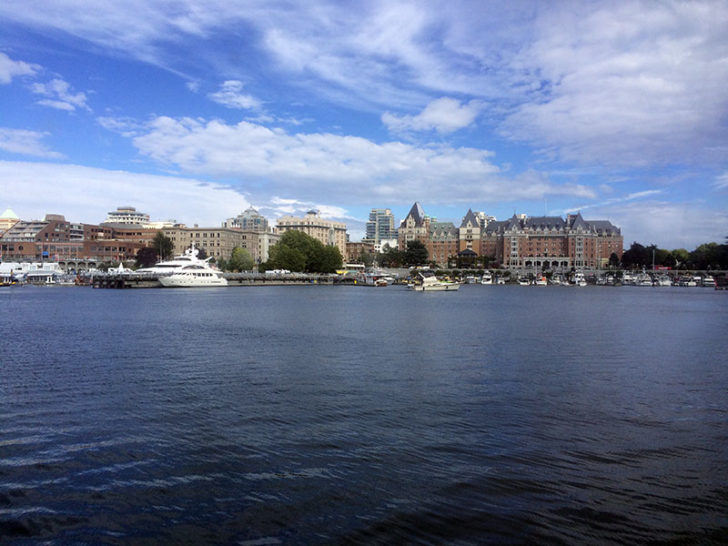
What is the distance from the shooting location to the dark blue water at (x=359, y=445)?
987 centimetres

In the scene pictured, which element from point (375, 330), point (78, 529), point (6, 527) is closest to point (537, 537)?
point (78, 529)

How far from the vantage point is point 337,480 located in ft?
38.1

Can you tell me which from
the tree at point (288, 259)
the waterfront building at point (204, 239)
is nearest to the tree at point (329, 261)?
the tree at point (288, 259)

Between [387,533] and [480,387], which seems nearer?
[387,533]

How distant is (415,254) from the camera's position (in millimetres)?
194375

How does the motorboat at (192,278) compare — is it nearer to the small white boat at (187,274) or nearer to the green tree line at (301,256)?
the small white boat at (187,274)

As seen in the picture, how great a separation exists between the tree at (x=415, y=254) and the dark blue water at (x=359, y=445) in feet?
544

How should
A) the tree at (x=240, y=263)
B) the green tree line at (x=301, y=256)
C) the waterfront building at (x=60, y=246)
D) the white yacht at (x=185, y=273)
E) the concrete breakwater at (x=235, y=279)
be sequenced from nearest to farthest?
1. the concrete breakwater at (x=235, y=279)
2. the white yacht at (x=185, y=273)
3. the green tree line at (x=301, y=256)
4. the tree at (x=240, y=263)
5. the waterfront building at (x=60, y=246)

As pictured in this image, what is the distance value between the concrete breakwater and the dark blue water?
→ 79040 millimetres

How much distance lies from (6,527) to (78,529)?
1.19 m

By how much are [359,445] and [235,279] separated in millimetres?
115596

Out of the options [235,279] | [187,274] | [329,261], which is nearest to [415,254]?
[329,261]

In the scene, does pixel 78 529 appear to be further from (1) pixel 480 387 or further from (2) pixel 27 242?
(2) pixel 27 242

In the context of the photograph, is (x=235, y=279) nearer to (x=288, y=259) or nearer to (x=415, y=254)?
(x=288, y=259)
